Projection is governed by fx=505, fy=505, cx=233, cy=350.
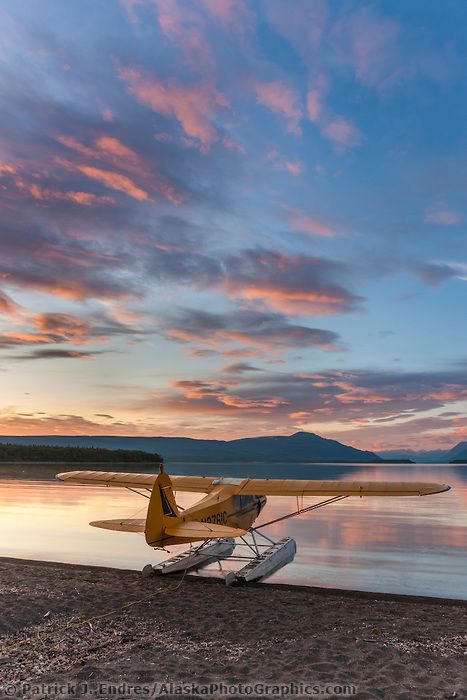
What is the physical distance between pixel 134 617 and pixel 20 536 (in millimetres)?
11011

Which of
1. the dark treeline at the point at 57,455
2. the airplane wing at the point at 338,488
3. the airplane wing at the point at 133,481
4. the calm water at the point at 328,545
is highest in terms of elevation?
the dark treeline at the point at 57,455

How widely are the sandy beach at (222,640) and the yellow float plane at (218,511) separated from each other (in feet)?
3.21

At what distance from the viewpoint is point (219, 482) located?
42.9 feet

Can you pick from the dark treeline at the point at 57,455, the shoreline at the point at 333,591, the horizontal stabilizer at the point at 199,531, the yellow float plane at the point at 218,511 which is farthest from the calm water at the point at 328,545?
the dark treeline at the point at 57,455

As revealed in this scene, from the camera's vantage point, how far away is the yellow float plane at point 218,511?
9719mm

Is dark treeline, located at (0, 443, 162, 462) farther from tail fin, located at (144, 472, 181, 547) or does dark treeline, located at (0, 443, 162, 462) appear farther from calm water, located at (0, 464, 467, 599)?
tail fin, located at (144, 472, 181, 547)

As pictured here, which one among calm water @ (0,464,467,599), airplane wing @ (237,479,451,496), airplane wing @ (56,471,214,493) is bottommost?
calm water @ (0,464,467,599)

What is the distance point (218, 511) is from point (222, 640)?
5297 millimetres

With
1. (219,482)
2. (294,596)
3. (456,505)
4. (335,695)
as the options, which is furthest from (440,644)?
(456,505)

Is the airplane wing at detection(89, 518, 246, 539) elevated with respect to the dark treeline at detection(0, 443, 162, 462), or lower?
lower

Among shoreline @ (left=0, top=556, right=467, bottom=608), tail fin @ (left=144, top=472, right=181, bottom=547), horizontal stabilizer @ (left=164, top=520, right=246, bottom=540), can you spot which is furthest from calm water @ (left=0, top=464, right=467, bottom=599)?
tail fin @ (left=144, top=472, right=181, bottom=547)

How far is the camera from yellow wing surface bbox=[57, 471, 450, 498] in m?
11.3

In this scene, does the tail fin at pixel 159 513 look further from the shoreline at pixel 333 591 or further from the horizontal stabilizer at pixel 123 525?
the shoreline at pixel 333 591

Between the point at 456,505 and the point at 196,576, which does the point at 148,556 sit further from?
the point at 456,505
